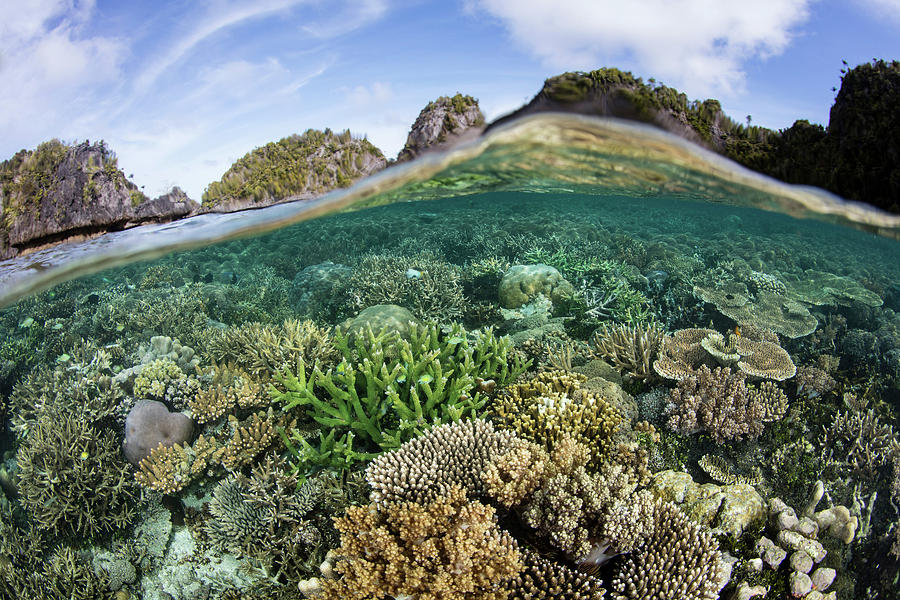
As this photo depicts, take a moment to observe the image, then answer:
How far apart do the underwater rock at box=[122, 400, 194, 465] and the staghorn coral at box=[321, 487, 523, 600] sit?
3.90 meters

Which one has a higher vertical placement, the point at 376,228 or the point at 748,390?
the point at 376,228

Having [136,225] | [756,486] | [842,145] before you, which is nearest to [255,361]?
[136,225]

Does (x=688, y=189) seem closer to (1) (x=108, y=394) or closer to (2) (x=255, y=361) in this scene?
(2) (x=255, y=361)

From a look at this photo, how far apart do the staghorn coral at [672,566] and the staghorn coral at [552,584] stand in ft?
0.63

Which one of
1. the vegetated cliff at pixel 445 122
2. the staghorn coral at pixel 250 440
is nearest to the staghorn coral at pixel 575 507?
the staghorn coral at pixel 250 440

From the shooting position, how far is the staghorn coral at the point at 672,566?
3154 millimetres

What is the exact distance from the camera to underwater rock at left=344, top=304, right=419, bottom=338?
734cm

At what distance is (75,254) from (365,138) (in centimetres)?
705

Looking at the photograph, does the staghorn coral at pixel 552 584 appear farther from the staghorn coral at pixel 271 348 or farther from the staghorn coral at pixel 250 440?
the staghorn coral at pixel 271 348

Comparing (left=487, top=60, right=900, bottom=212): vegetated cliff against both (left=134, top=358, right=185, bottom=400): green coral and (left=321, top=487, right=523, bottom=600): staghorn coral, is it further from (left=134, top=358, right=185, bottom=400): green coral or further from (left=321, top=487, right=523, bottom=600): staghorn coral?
(left=134, top=358, right=185, bottom=400): green coral

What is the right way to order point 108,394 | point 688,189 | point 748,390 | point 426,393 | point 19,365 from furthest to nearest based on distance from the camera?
point 688,189, point 19,365, point 108,394, point 748,390, point 426,393

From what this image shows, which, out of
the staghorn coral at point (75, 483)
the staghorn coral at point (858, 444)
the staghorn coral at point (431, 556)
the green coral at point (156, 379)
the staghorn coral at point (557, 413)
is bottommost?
the staghorn coral at point (858, 444)

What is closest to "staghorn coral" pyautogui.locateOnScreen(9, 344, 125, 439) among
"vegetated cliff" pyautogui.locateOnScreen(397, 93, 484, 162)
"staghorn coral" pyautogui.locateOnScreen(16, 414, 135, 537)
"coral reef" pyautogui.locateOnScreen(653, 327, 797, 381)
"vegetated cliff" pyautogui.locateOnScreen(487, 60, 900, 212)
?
"staghorn coral" pyautogui.locateOnScreen(16, 414, 135, 537)

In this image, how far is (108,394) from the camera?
668cm
